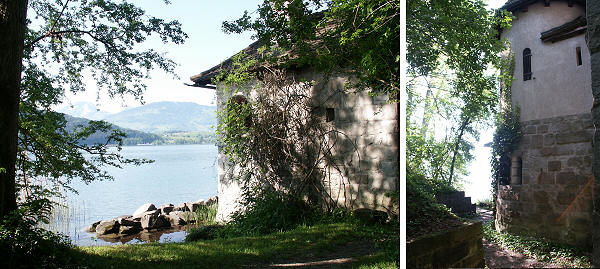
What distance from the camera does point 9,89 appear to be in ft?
11.7

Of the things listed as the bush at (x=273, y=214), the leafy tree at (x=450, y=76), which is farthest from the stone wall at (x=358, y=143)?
the leafy tree at (x=450, y=76)

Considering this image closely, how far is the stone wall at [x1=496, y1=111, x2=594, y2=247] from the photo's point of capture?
126 centimetres

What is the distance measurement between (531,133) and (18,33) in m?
4.14

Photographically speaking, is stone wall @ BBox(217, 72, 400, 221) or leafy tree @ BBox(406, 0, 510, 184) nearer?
leafy tree @ BBox(406, 0, 510, 184)

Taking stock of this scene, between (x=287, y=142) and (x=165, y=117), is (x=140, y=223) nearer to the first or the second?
(x=287, y=142)

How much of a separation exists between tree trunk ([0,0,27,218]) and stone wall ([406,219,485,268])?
3.52m

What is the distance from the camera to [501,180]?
5.20 ft

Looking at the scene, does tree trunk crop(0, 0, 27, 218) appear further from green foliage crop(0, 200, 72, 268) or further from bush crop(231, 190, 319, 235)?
bush crop(231, 190, 319, 235)

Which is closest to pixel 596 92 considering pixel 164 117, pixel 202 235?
pixel 202 235

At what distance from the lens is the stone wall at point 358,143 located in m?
5.70

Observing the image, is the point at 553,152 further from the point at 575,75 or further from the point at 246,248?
the point at 246,248

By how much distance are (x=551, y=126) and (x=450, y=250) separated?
643mm

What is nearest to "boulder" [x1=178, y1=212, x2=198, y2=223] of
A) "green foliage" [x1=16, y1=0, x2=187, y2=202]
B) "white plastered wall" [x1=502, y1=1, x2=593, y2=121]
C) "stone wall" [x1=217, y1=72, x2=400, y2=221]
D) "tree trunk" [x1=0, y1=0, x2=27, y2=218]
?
"green foliage" [x1=16, y1=0, x2=187, y2=202]

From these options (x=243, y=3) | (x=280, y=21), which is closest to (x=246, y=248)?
(x=280, y=21)
